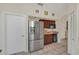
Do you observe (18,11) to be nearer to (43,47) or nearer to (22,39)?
(22,39)

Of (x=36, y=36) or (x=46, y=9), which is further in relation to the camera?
(x=36, y=36)

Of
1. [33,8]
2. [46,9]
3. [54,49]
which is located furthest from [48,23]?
[54,49]

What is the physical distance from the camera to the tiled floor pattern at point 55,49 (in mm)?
2475

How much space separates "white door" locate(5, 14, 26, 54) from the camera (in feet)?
8.45

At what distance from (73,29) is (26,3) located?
0.97 m

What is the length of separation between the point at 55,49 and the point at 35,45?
43 centimetres

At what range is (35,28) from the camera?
8.80ft

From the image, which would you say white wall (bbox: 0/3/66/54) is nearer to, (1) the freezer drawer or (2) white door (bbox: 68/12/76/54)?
(2) white door (bbox: 68/12/76/54)

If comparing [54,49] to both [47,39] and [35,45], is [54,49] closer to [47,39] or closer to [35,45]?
[47,39]

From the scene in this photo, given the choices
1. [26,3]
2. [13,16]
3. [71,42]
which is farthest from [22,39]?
[71,42]

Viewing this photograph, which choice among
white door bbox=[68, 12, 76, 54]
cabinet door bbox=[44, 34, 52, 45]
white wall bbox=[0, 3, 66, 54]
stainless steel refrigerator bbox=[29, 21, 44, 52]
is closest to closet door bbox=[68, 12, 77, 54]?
white door bbox=[68, 12, 76, 54]

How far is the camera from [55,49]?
8.33 ft

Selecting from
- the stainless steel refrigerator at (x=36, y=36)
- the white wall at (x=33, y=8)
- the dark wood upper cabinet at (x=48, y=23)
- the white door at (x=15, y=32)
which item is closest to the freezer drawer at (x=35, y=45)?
the stainless steel refrigerator at (x=36, y=36)

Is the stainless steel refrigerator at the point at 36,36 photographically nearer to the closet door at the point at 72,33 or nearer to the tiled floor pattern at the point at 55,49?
the tiled floor pattern at the point at 55,49
